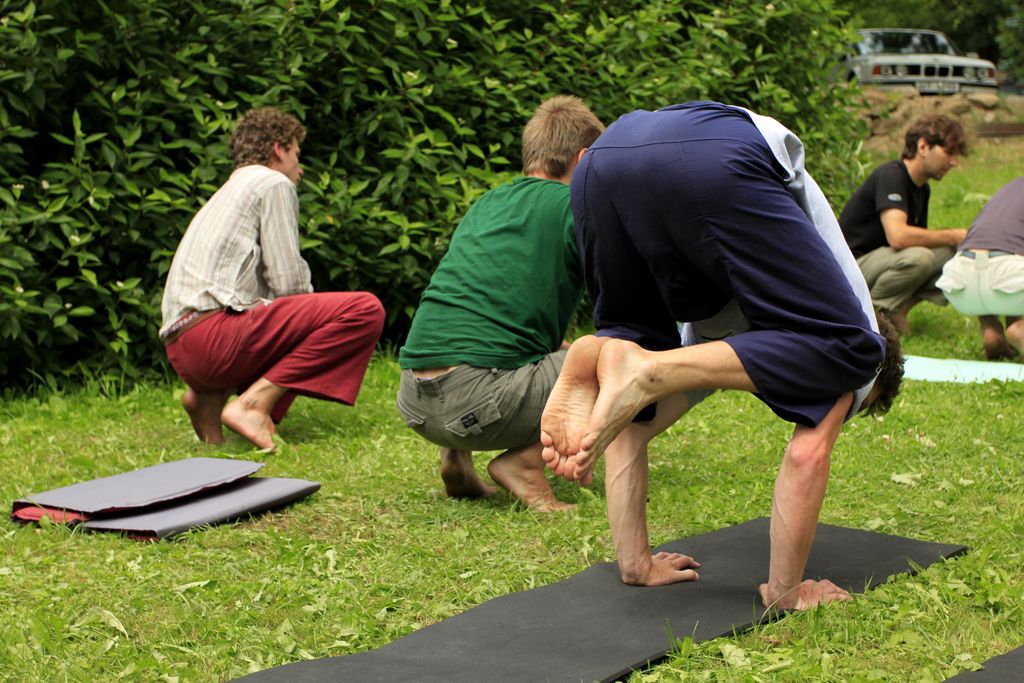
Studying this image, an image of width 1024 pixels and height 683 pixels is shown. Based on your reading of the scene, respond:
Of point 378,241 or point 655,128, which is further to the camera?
point 378,241

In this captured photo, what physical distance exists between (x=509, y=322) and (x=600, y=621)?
1380mm

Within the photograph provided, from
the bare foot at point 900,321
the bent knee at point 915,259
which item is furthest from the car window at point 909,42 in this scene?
the bent knee at point 915,259

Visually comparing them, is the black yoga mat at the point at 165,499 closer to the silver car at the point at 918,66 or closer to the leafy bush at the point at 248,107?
the leafy bush at the point at 248,107

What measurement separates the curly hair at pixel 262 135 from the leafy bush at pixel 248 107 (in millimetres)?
951

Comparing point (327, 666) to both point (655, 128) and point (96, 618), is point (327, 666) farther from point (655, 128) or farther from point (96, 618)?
point (655, 128)

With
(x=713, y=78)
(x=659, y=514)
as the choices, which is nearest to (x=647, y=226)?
(x=659, y=514)

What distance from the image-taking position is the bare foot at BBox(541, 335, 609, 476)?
2.99m

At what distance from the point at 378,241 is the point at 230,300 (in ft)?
5.83

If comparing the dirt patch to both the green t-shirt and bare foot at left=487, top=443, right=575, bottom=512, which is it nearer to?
the green t-shirt

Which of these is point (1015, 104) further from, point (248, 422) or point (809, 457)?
point (809, 457)

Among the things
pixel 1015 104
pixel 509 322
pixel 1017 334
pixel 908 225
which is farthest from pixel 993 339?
pixel 1015 104

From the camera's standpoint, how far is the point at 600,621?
10.5 ft

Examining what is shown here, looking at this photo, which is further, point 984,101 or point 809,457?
point 984,101

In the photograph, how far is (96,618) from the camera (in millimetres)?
3328
